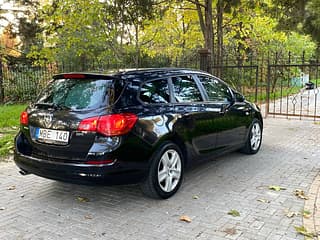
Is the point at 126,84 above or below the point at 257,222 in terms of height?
above

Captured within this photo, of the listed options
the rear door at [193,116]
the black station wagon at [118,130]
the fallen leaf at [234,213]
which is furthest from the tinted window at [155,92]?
the fallen leaf at [234,213]

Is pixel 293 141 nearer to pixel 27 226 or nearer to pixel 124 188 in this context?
pixel 124 188

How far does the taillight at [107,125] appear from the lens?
3.73m

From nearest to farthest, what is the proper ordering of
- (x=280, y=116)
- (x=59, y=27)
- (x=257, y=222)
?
(x=257, y=222), (x=280, y=116), (x=59, y=27)

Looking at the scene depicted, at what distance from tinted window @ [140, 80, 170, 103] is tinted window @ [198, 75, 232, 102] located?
0.98 meters

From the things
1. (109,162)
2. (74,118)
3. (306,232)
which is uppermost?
(74,118)

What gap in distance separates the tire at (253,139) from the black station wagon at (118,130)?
5.15 feet

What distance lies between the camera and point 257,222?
3711 mm

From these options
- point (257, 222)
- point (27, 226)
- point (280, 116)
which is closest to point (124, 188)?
point (27, 226)

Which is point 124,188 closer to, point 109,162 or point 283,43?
point 109,162

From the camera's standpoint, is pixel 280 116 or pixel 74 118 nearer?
pixel 74 118

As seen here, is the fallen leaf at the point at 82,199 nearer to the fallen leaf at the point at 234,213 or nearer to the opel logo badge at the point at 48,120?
the opel logo badge at the point at 48,120

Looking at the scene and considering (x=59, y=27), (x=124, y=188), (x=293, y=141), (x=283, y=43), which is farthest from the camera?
(x=283, y=43)

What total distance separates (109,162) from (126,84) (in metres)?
0.92
